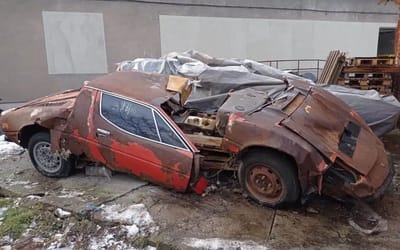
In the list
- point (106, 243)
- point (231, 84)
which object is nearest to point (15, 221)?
point (106, 243)

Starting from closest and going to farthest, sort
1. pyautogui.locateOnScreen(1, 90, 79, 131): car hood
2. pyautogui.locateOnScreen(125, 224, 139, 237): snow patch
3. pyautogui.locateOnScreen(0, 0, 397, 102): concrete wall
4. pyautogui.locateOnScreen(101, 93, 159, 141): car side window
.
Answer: pyautogui.locateOnScreen(125, 224, 139, 237): snow patch → pyautogui.locateOnScreen(101, 93, 159, 141): car side window → pyautogui.locateOnScreen(1, 90, 79, 131): car hood → pyautogui.locateOnScreen(0, 0, 397, 102): concrete wall

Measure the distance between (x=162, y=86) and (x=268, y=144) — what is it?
1.89 metres

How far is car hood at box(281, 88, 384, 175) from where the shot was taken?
4.04 m

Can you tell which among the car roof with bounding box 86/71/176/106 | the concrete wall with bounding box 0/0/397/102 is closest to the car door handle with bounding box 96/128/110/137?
the car roof with bounding box 86/71/176/106

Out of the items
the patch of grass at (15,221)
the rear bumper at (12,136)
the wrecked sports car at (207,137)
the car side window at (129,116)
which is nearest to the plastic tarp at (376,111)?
the wrecked sports car at (207,137)

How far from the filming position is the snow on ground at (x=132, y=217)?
3.88 m

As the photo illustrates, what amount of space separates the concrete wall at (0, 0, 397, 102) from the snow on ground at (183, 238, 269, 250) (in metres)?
10.2

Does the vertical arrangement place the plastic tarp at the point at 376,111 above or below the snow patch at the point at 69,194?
above

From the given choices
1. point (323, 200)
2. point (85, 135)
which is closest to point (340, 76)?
point (323, 200)

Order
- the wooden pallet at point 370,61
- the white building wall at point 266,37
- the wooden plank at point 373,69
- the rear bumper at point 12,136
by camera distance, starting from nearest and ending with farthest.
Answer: the rear bumper at point 12,136, the wooden plank at point 373,69, the wooden pallet at point 370,61, the white building wall at point 266,37

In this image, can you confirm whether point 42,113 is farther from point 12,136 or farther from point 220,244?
point 220,244

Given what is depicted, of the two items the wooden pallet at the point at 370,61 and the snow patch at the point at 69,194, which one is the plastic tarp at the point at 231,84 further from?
the wooden pallet at the point at 370,61

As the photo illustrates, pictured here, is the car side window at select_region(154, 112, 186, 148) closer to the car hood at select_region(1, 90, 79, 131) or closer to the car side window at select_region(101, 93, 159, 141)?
the car side window at select_region(101, 93, 159, 141)

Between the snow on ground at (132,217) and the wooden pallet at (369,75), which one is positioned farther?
the wooden pallet at (369,75)
